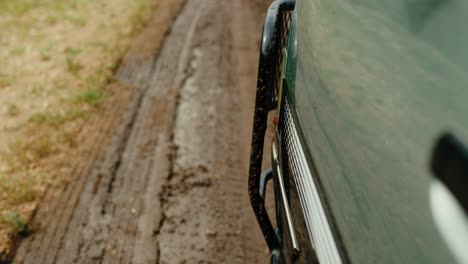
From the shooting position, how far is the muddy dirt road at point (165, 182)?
2746 mm

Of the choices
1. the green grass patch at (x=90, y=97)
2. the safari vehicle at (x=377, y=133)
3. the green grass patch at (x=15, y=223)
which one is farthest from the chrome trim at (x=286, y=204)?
the green grass patch at (x=90, y=97)

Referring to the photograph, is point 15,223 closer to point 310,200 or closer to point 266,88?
point 266,88

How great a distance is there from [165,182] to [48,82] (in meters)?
2.20

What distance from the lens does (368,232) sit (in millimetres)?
986

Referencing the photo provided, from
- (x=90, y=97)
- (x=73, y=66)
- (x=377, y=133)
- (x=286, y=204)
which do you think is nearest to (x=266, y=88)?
(x=286, y=204)

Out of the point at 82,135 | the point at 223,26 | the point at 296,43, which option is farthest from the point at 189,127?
the point at 223,26

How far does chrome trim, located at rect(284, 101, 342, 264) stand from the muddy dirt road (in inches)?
50.5

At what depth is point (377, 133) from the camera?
3.15 feet

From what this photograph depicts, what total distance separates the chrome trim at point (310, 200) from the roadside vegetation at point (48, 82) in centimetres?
210

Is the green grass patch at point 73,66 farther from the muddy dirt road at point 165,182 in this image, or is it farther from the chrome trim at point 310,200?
the chrome trim at point 310,200

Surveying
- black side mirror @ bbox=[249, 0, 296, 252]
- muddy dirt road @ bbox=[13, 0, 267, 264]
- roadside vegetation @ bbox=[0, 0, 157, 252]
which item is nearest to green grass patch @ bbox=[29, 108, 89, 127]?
roadside vegetation @ bbox=[0, 0, 157, 252]

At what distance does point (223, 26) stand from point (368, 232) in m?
5.67

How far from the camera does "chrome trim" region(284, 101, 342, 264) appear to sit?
1.20 m

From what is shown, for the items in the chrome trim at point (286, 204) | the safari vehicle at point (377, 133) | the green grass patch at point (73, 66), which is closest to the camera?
the safari vehicle at point (377, 133)
